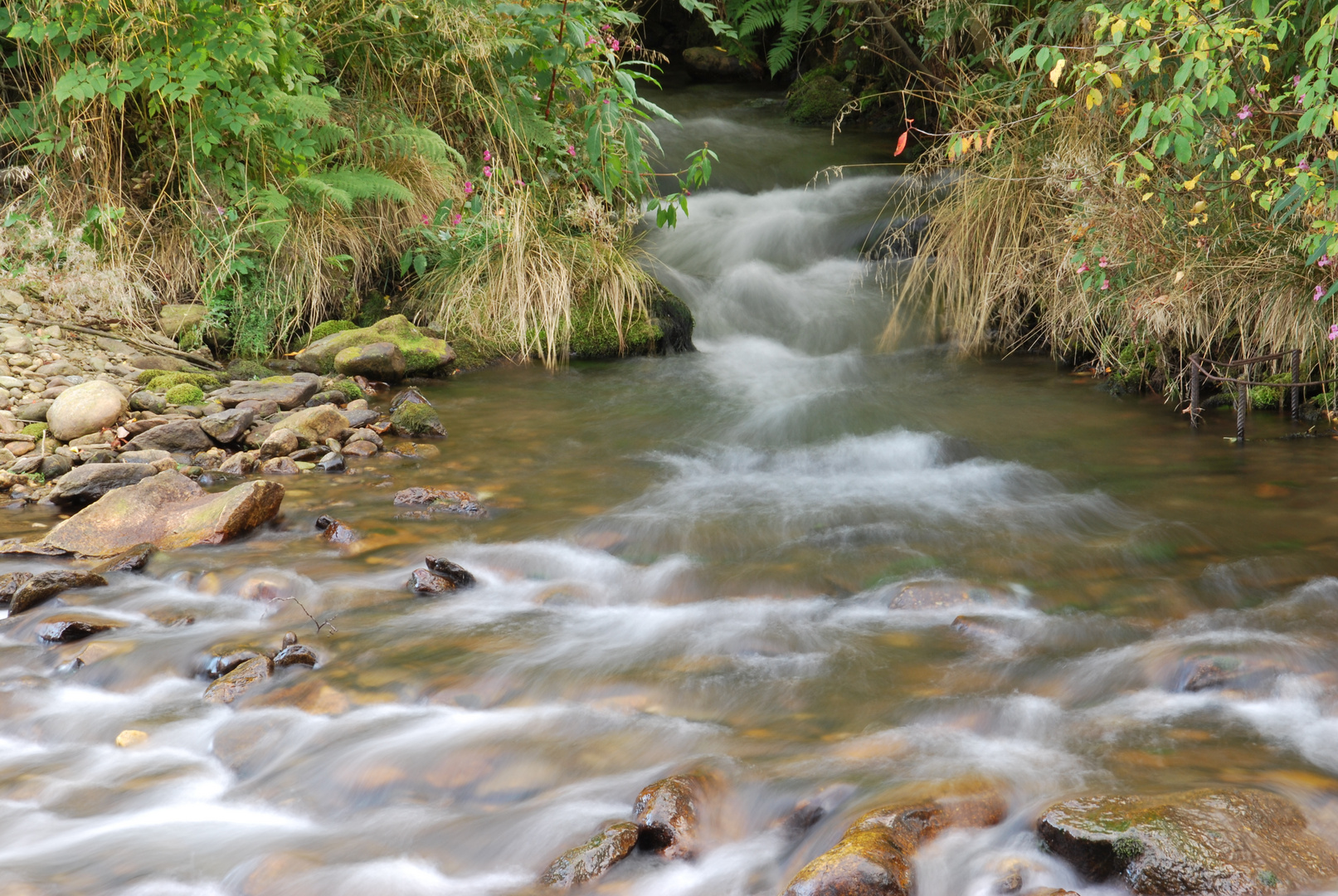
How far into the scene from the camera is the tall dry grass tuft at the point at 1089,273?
4.86m

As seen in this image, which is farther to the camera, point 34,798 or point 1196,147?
point 1196,147

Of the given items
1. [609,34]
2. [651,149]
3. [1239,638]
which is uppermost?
[609,34]

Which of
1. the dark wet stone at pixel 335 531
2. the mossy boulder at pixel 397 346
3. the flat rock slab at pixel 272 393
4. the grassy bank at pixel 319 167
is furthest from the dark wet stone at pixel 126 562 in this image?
the grassy bank at pixel 319 167

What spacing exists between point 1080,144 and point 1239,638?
381 centimetres

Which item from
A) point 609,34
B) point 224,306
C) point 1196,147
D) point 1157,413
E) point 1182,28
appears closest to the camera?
point 1182,28

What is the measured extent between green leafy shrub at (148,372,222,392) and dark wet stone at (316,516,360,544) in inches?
75.0

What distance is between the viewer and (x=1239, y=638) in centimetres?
290

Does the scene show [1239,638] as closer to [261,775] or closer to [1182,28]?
[1182,28]

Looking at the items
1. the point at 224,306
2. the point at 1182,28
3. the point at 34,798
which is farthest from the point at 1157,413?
the point at 224,306

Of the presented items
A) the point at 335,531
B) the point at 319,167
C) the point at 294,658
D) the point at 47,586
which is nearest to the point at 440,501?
the point at 335,531

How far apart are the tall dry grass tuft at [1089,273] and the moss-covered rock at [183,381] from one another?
441 centimetres

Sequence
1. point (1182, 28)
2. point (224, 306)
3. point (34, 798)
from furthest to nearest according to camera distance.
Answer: point (224, 306), point (1182, 28), point (34, 798)

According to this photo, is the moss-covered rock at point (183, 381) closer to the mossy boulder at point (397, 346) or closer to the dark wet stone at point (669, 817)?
the mossy boulder at point (397, 346)

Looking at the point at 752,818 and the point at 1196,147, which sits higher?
the point at 1196,147
